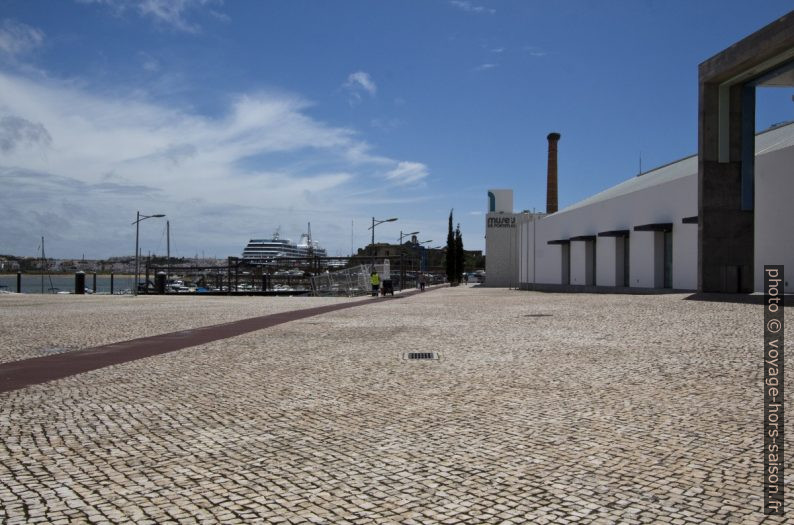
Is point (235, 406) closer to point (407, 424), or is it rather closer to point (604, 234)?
point (407, 424)

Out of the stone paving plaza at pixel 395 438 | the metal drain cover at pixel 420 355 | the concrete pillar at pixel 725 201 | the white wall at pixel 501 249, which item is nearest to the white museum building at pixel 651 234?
the concrete pillar at pixel 725 201

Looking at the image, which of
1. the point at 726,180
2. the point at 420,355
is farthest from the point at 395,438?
the point at 726,180

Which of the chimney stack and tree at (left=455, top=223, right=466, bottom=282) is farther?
tree at (left=455, top=223, right=466, bottom=282)

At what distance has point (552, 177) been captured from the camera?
67812 millimetres

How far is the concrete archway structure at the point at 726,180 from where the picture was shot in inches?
938

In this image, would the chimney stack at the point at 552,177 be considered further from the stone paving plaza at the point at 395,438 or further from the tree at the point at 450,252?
the stone paving plaza at the point at 395,438

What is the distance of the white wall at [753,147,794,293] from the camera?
23375mm


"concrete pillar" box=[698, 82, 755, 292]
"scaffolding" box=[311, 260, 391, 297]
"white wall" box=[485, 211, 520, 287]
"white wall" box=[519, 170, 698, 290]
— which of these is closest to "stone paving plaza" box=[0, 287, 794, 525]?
"concrete pillar" box=[698, 82, 755, 292]

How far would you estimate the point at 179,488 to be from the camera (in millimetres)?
4051

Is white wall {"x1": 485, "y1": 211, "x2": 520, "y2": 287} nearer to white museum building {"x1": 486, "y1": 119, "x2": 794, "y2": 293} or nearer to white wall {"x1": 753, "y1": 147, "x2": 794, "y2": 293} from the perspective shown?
white museum building {"x1": 486, "y1": 119, "x2": 794, "y2": 293}

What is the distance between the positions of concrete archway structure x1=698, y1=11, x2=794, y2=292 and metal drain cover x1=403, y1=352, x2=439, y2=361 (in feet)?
58.8

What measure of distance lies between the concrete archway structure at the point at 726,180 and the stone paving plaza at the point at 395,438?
14778 millimetres

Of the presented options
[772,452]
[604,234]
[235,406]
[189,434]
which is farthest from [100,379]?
[604,234]

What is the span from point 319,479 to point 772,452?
339 centimetres
